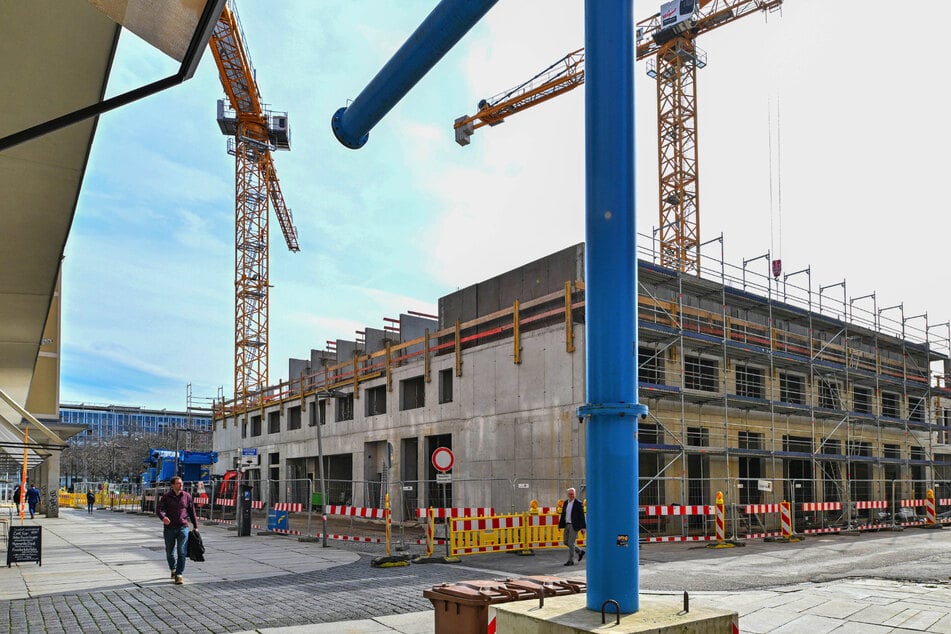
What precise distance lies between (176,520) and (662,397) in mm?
15898

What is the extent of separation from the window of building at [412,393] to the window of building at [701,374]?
11.8 metres

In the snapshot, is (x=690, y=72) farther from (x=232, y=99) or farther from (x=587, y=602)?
(x=587, y=602)

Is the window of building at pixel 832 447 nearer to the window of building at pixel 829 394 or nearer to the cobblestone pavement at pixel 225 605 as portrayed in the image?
the window of building at pixel 829 394

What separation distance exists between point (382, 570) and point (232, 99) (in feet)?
188

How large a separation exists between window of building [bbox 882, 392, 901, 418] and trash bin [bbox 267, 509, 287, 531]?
27910 mm

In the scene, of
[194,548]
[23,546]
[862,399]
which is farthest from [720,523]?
[862,399]

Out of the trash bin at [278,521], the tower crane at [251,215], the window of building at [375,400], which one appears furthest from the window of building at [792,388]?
the tower crane at [251,215]

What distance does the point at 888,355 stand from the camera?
37.4m

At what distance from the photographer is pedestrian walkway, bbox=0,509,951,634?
955 cm

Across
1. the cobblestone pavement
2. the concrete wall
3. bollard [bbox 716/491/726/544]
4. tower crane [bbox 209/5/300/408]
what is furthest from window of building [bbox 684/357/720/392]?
tower crane [bbox 209/5/300/408]

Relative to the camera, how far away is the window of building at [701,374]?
27103mm

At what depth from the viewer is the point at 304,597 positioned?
38.2 feet

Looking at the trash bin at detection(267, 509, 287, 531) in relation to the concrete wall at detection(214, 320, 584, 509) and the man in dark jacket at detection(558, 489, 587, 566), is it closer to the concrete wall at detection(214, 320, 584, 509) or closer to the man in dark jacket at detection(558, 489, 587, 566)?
the concrete wall at detection(214, 320, 584, 509)

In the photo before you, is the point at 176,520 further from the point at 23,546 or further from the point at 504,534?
the point at 504,534
